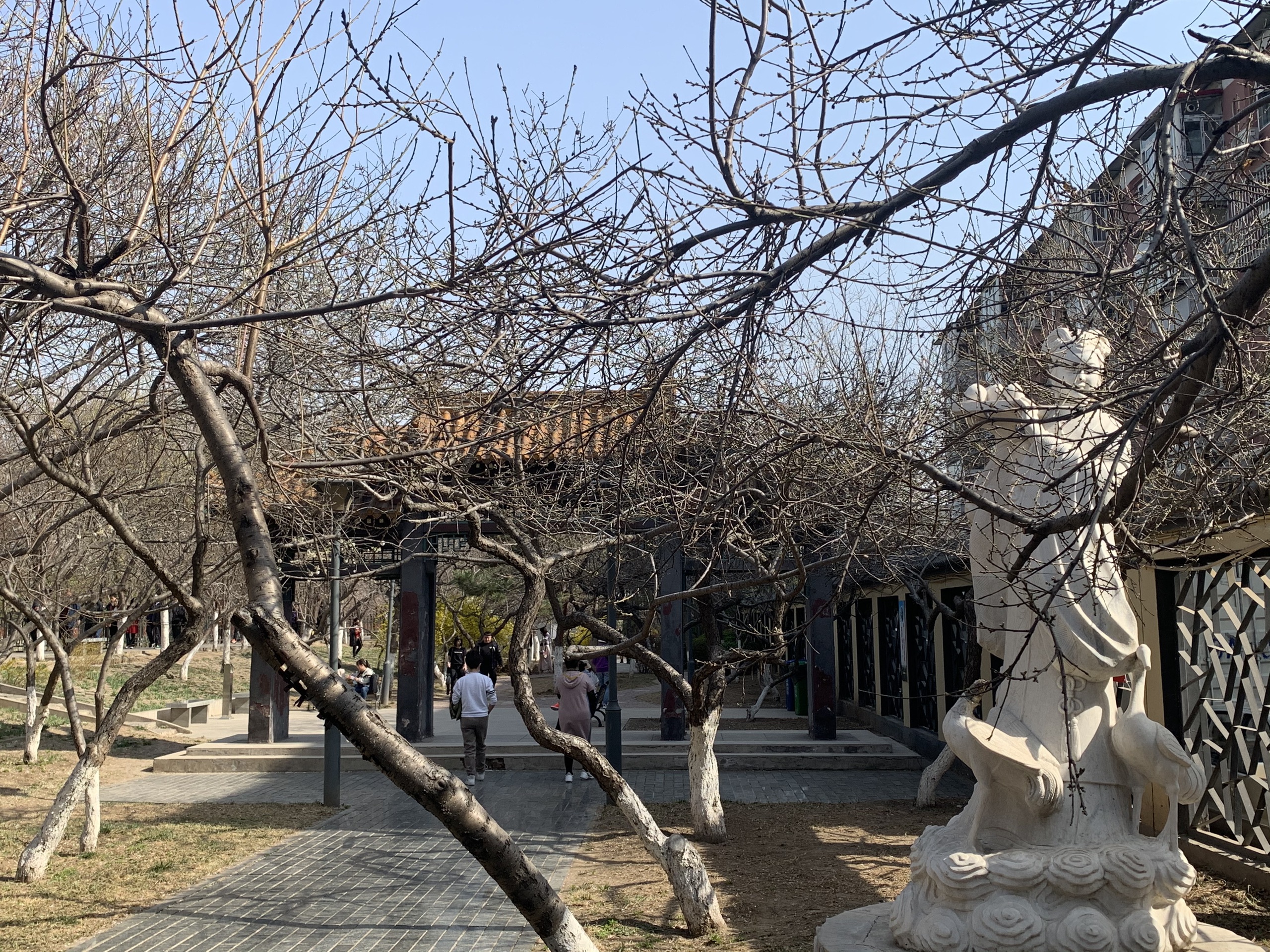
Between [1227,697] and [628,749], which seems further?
[628,749]

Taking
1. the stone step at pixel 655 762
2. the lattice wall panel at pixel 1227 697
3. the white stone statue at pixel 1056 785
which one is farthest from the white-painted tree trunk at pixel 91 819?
the lattice wall panel at pixel 1227 697

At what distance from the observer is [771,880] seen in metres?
9.48

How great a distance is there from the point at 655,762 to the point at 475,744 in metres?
3.09

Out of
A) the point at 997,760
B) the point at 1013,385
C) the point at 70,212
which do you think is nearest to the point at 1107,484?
the point at 1013,385

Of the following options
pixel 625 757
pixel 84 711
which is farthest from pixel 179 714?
pixel 625 757

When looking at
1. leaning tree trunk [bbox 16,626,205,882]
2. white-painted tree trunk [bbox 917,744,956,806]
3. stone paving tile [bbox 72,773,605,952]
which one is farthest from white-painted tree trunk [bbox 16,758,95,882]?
white-painted tree trunk [bbox 917,744,956,806]

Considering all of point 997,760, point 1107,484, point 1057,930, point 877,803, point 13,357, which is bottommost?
point 877,803

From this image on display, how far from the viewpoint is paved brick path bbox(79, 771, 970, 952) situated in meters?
7.77

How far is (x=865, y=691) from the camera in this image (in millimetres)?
23297

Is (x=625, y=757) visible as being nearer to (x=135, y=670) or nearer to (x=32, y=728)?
(x=32, y=728)

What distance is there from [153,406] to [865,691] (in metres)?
18.4

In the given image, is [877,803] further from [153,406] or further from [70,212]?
[70,212]

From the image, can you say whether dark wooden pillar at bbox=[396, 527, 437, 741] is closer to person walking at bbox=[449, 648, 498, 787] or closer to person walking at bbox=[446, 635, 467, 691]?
person walking at bbox=[449, 648, 498, 787]

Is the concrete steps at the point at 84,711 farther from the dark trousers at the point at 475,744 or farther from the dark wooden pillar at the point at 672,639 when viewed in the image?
the dark wooden pillar at the point at 672,639
